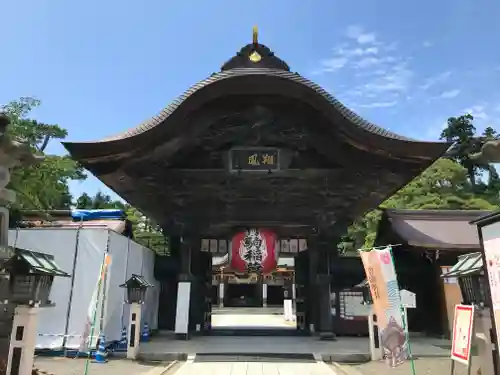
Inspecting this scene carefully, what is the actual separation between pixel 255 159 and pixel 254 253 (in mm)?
3847

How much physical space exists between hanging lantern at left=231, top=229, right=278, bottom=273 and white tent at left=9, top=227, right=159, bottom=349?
10.9 ft

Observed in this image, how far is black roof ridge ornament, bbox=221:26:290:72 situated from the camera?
9016 millimetres

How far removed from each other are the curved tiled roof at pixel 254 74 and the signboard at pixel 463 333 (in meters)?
4.21

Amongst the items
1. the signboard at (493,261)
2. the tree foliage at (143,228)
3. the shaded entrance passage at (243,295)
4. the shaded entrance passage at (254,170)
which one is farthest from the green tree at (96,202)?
the signboard at (493,261)

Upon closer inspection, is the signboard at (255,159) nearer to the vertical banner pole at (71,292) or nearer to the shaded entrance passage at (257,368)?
the vertical banner pole at (71,292)

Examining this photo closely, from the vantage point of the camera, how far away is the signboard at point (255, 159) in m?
9.28

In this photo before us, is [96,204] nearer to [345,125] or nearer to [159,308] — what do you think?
[159,308]

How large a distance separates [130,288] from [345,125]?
5.69 m

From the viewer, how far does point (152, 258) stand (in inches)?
527

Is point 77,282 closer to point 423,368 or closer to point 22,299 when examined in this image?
point 22,299

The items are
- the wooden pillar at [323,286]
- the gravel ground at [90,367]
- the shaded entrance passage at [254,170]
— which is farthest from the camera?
the wooden pillar at [323,286]

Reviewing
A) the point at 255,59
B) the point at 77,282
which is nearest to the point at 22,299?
the point at 77,282

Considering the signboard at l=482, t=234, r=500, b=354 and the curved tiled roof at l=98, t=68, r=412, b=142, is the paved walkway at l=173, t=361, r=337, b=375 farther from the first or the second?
the curved tiled roof at l=98, t=68, r=412, b=142

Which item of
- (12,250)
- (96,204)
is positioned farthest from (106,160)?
(96,204)
